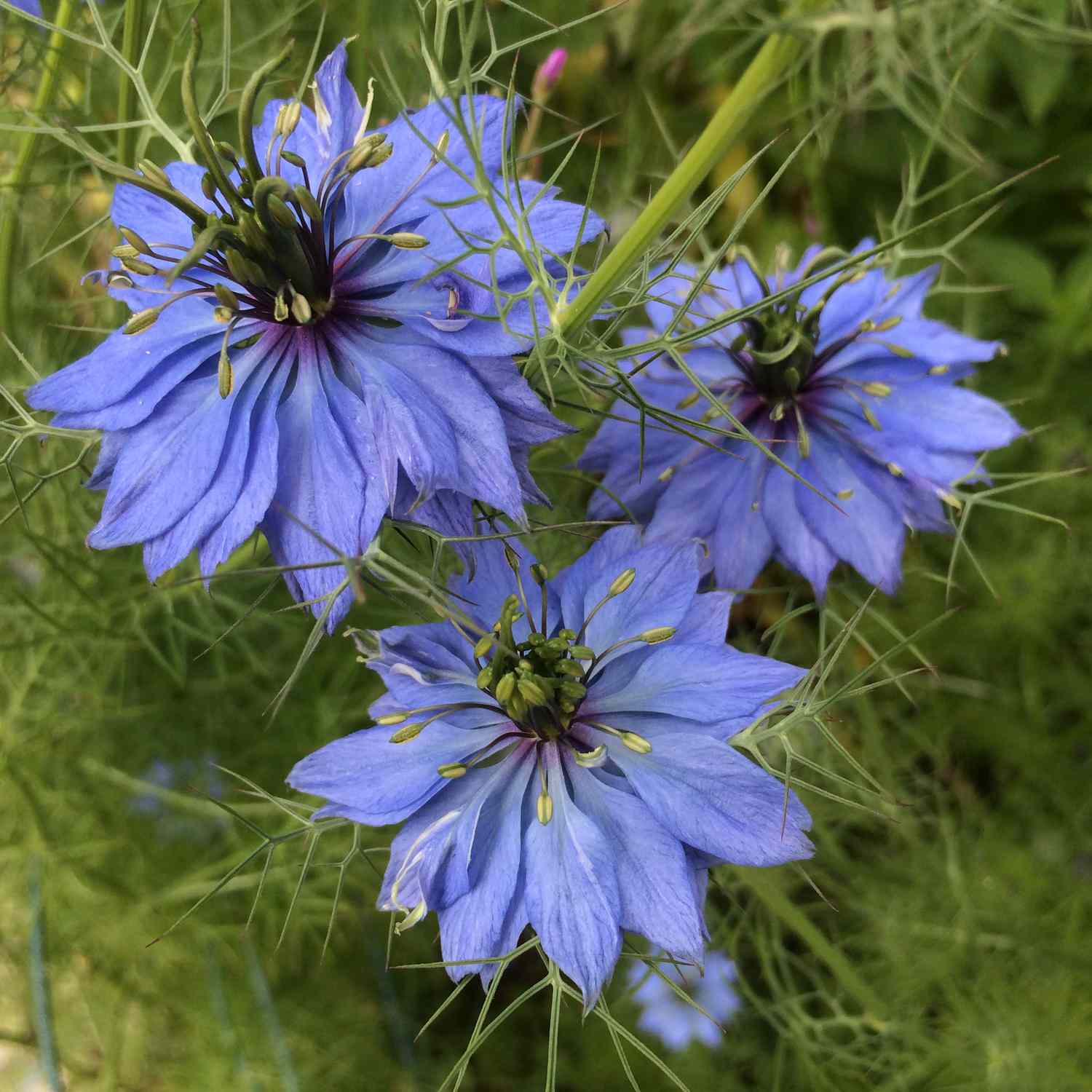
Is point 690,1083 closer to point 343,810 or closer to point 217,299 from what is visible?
point 343,810

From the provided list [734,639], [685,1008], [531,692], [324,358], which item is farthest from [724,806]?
[685,1008]

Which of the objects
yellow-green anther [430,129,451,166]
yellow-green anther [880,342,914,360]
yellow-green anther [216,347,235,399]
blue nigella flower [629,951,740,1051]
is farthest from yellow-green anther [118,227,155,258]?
blue nigella flower [629,951,740,1051]

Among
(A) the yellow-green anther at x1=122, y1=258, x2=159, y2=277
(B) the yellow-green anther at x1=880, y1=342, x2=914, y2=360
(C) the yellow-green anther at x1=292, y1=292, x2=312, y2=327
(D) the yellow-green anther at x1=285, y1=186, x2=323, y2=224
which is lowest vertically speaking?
(B) the yellow-green anther at x1=880, y1=342, x2=914, y2=360

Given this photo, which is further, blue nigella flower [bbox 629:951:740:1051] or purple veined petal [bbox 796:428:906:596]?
blue nigella flower [bbox 629:951:740:1051]

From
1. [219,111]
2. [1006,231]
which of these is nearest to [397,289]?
[219,111]

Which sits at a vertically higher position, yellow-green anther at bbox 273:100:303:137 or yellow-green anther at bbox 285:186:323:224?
yellow-green anther at bbox 273:100:303:137

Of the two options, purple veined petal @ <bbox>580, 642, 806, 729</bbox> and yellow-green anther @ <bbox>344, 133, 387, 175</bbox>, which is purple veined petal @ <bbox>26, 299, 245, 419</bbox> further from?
purple veined petal @ <bbox>580, 642, 806, 729</bbox>

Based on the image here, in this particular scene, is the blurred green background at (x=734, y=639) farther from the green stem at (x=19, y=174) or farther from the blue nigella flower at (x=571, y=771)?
the blue nigella flower at (x=571, y=771)
